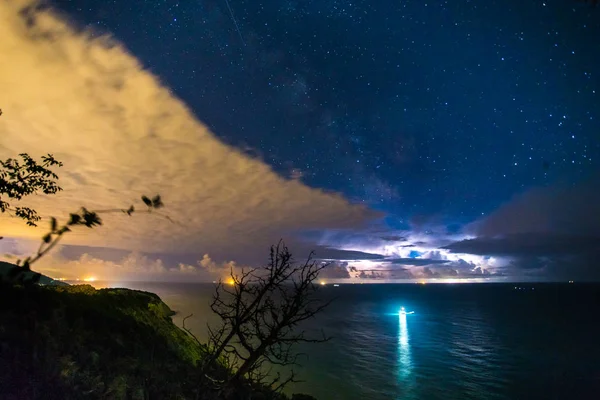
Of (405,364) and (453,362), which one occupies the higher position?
(405,364)

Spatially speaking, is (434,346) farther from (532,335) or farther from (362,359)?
(532,335)

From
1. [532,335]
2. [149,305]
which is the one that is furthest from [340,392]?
[532,335]

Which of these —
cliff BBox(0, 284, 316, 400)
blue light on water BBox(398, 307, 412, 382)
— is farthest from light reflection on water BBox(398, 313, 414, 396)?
cliff BBox(0, 284, 316, 400)

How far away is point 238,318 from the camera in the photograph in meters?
6.51

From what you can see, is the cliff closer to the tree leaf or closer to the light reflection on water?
the tree leaf

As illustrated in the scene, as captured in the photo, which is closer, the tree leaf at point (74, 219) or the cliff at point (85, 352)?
the tree leaf at point (74, 219)

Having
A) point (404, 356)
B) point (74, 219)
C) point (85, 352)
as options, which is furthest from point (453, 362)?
point (74, 219)

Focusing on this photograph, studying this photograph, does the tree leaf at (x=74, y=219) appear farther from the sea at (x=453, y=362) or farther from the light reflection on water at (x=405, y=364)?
the light reflection on water at (x=405, y=364)

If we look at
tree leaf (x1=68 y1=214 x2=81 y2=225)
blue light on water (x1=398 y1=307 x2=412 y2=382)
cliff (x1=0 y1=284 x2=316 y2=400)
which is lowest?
blue light on water (x1=398 y1=307 x2=412 y2=382)

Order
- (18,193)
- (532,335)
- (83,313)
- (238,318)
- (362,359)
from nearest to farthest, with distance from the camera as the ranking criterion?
(238,318) < (18,193) < (83,313) < (362,359) < (532,335)

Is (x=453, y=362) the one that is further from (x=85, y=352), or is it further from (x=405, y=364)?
(x=85, y=352)

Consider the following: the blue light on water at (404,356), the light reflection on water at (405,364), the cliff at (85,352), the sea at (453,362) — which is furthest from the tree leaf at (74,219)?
the blue light on water at (404,356)

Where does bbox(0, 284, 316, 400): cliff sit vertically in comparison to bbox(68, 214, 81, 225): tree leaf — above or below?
below

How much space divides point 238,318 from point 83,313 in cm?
1883
